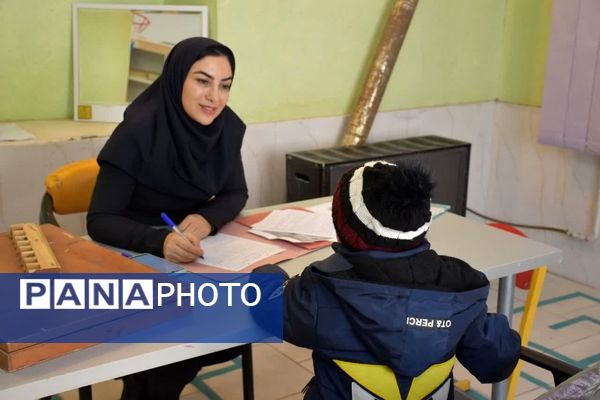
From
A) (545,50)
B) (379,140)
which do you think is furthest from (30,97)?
(545,50)

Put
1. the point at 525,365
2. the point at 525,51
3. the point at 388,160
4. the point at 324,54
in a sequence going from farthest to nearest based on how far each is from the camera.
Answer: the point at 525,51, the point at 324,54, the point at 388,160, the point at 525,365

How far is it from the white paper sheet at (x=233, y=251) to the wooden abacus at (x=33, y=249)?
38 cm

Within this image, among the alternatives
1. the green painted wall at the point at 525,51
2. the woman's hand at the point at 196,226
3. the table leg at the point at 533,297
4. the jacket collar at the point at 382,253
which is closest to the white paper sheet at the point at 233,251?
the woman's hand at the point at 196,226

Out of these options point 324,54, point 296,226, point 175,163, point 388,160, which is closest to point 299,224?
point 296,226

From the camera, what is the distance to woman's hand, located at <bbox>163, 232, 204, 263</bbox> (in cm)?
186

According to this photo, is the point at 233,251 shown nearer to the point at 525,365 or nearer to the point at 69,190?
the point at 69,190

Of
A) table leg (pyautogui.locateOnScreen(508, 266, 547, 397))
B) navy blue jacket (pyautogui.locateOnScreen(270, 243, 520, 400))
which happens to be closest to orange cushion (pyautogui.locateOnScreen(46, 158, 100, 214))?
navy blue jacket (pyautogui.locateOnScreen(270, 243, 520, 400))

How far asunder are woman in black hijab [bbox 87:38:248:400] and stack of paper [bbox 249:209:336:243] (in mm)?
119

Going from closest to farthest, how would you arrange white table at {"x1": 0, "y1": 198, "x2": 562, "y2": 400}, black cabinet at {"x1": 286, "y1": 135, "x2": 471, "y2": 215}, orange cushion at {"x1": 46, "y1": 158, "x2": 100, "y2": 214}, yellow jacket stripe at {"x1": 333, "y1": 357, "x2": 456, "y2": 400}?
white table at {"x1": 0, "y1": 198, "x2": 562, "y2": 400} → yellow jacket stripe at {"x1": 333, "y1": 357, "x2": 456, "y2": 400} → orange cushion at {"x1": 46, "y1": 158, "x2": 100, "y2": 214} → black cabinet at {"x1": 286, "y1": 135, "x2": 471, "y2": 215}

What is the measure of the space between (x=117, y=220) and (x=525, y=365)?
1833 mm

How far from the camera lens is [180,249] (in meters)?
1.86

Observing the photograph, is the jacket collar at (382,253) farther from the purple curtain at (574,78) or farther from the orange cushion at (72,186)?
the purple curtain at (574,78)

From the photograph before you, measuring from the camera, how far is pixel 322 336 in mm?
1463

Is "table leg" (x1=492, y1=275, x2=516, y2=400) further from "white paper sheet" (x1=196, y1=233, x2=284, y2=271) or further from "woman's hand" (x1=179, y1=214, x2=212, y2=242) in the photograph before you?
"woman's hand" (x1=179, y1=214, x2=212, y2=242)
